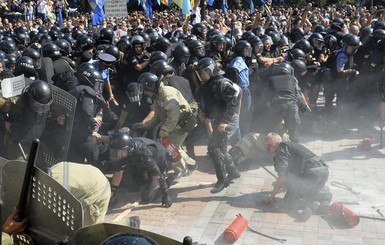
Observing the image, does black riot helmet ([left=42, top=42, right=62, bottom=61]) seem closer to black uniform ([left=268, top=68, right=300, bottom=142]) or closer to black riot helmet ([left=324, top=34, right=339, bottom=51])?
black uniform ([left=268, top=68, right=300, bottom=142])

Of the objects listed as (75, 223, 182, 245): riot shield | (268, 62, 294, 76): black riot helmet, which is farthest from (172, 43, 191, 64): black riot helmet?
(75, 223, 182, 245): riot shield

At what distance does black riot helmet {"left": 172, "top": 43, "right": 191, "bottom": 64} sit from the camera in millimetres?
9203

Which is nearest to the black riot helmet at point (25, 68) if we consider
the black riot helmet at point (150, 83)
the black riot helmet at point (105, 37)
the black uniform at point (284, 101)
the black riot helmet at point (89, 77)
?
the black riot helmet at point (89, 77)

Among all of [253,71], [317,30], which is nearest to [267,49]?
[253,71]

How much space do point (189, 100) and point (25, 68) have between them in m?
2.70

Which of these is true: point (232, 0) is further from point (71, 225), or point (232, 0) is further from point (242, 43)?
point (71, 225)

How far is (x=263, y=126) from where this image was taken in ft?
27.9

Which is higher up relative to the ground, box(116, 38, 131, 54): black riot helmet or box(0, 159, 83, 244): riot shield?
box(0, 159, 83, 244): riot shield

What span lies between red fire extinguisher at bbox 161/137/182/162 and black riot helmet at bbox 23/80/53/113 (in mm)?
1934

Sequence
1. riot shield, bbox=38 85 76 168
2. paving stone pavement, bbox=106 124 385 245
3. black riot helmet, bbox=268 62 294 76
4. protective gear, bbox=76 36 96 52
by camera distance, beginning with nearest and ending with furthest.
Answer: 1. riot shield, bbox=38 85 76 168
2. paving stone pavement, bbox=106 124 385 245
3. black riot helmet, bbox=268 62 294 76
4. protective gear, bbox=76 36 96 52

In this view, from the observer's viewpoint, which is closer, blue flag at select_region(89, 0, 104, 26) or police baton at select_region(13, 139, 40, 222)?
police baton at select_region(13, 139, 40, 222)

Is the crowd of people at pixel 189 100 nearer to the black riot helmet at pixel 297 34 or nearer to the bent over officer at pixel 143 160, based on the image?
the bent over officer at pixel 143 160

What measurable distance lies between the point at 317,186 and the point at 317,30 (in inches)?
298

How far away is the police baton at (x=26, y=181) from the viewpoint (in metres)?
2.50
